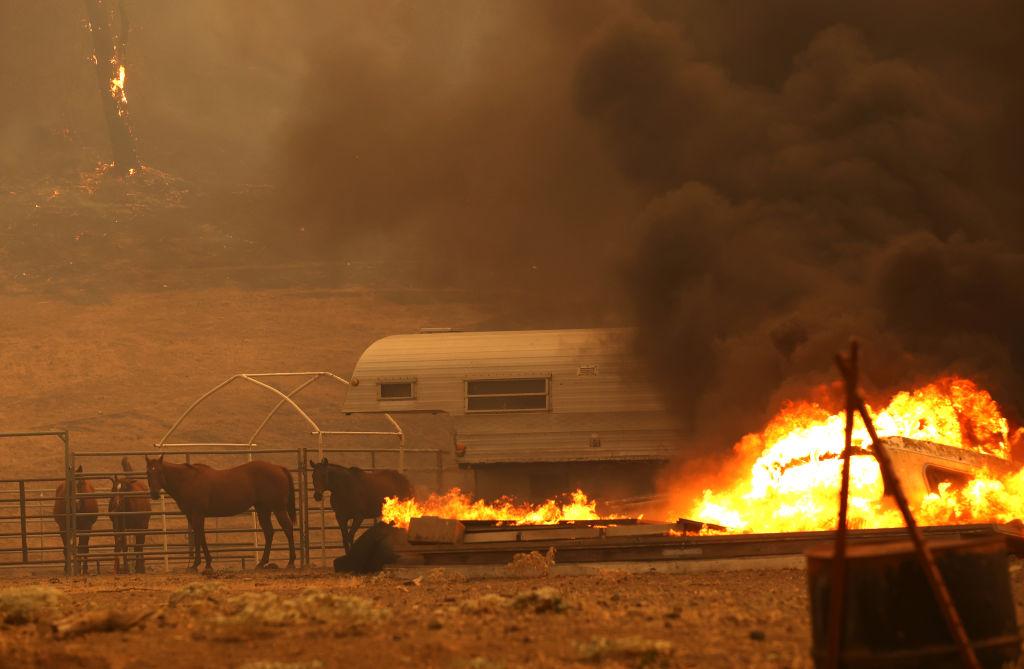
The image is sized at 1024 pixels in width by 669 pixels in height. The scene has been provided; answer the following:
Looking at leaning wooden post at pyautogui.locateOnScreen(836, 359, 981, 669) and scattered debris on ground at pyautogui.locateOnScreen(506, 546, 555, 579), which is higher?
leaning wooden post at pyautogui.locateOnScreen(836, 359, 981, 669)

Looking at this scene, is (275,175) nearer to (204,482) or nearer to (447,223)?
(447,223)

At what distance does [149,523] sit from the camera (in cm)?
3300

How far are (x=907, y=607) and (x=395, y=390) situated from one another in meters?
18.8

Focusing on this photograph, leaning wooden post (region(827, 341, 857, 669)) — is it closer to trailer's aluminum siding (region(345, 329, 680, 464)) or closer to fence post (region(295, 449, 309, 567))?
fence post (region(295, 449, 309, 567))

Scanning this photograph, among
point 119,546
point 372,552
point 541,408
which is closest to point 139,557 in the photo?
point 119,546

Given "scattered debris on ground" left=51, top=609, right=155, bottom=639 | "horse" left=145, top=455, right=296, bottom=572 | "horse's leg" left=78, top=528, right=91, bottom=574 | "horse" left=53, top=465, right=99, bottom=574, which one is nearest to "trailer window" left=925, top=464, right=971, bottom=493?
"scattered debris on ground" left=51, top=609, right=155, bottom=639

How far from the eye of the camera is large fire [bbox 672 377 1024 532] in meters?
17.9

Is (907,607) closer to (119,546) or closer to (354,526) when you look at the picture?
(354,526)

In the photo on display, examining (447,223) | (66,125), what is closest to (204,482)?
(447,223)

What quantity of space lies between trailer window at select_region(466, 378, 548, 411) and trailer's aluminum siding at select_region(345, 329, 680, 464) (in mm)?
125

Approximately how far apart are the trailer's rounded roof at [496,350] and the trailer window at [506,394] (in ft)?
1.08

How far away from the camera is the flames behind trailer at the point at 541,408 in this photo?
25484 millimetres

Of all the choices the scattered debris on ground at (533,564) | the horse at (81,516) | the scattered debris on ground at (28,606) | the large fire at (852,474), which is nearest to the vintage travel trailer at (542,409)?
the large fire at (852,474)

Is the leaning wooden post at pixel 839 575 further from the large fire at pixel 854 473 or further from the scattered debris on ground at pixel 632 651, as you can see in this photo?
the large fire at pixel 854 473
